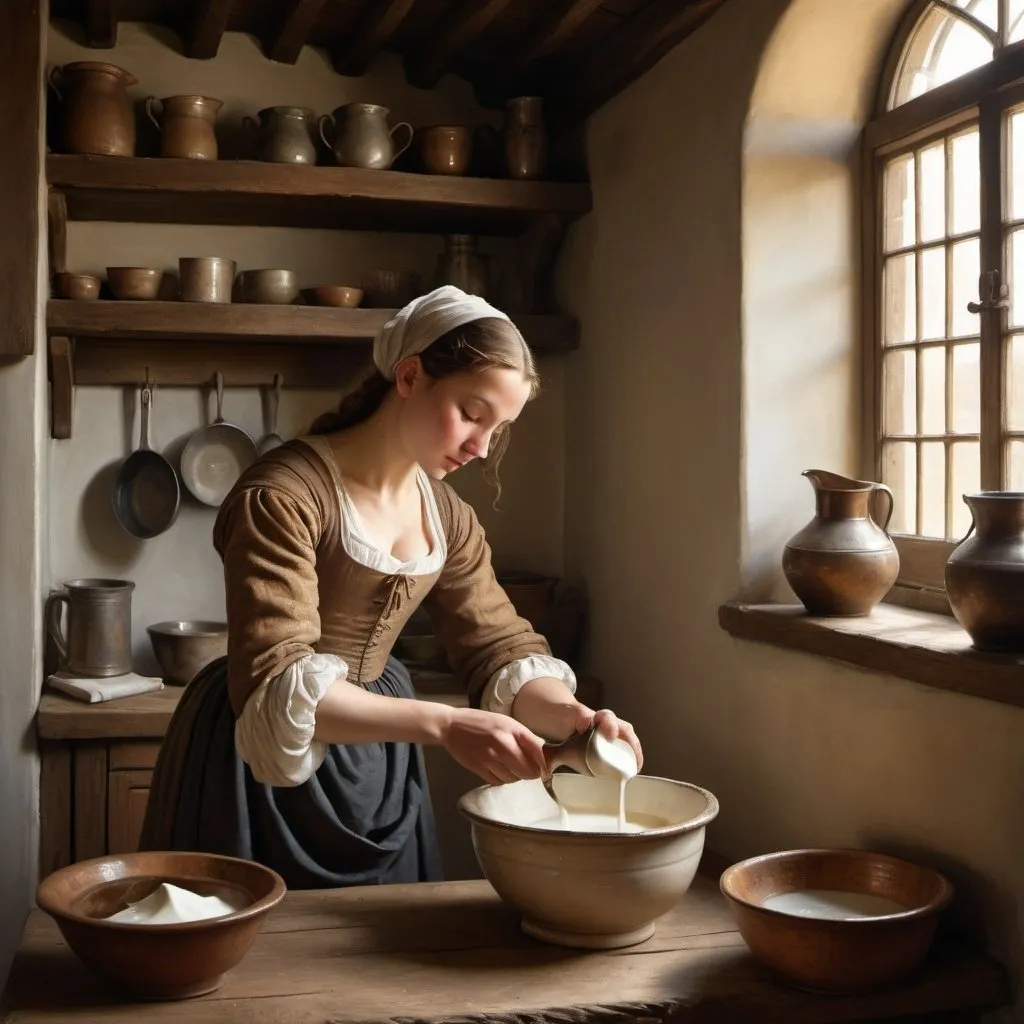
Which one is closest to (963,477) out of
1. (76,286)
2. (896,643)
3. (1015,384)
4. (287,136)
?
(1015,384)

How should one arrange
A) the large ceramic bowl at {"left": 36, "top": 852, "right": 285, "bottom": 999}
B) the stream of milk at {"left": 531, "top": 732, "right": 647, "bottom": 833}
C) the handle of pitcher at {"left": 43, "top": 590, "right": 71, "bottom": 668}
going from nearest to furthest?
1. the large ceramic bowl at {"left": 36, "top": 852, "right": 285, "bottom": 999}
2. the stream of milk at {"left": 531, "top": 732, "right": 647, "bottom": 833}
3. the handle of pitcher at {"left": 43, "top": 590, "right": 71, "bottom": 668}

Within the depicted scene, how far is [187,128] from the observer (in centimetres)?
300

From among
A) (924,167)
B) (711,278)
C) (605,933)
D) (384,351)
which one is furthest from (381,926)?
(924,167)

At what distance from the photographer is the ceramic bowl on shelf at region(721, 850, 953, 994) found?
151 centimetres

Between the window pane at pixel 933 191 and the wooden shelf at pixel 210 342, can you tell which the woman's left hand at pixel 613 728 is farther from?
the wooden shelf at pixel 210 342

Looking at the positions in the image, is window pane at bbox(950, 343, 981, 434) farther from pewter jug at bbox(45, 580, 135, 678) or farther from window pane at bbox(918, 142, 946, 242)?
pewter jug at bbox(45, 580, 135, 678)

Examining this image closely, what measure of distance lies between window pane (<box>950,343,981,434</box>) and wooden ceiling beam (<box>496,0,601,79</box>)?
3.53 ft

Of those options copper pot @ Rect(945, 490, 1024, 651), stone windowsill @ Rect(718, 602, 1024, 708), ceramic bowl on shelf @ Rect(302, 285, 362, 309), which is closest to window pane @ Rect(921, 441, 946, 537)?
stone windowsill @ Rect(718, 602, 1024, 708)

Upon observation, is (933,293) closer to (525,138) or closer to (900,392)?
(900,392)

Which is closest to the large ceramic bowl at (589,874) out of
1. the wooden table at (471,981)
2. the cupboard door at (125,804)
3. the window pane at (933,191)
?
the wooden table at (471,981)

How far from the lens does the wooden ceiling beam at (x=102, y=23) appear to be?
297 cm

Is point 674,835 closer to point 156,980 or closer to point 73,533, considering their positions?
point 156,980

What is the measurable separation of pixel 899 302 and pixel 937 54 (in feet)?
1.41

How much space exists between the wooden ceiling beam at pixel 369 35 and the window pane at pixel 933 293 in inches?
49.7
